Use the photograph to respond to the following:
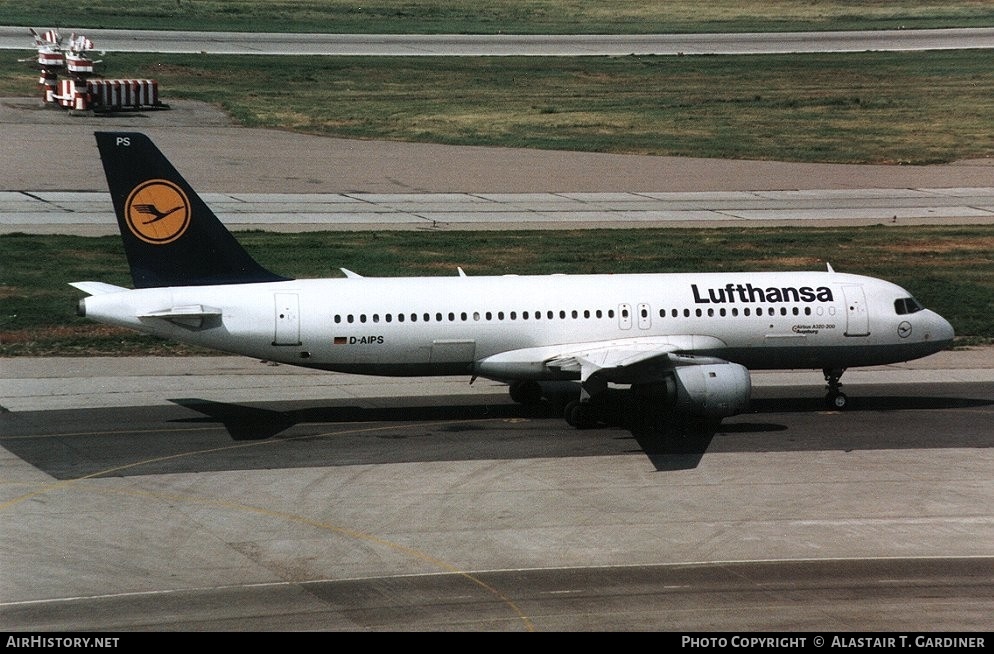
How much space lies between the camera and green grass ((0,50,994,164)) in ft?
325

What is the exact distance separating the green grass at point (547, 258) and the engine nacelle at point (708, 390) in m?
19.9

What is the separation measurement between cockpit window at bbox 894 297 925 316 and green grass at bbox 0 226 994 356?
1161 cm

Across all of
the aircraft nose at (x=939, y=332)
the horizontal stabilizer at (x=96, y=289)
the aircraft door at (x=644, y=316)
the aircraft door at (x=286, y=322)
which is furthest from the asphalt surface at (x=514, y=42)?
the aircraft door at (x=644, y=316)

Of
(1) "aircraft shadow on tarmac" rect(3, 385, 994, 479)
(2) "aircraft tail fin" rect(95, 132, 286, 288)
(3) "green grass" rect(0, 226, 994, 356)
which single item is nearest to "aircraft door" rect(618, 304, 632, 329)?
(1) "aircraft shadow on tarmac" rect(3, 385, 994, 479)

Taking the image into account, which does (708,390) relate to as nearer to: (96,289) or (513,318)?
(513,318)

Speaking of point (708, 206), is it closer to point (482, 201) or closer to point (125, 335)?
point (482, 201)

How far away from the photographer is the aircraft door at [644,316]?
43344 mm

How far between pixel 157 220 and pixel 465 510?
13536 millimetres

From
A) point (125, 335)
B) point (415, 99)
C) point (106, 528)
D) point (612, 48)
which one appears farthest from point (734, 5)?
point (106, 528)

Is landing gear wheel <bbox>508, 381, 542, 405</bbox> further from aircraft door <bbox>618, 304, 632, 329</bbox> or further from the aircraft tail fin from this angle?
the aircraft tail fin

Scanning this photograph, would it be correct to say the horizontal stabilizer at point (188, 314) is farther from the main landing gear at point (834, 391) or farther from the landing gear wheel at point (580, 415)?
the main landing gear at point (834, 391)

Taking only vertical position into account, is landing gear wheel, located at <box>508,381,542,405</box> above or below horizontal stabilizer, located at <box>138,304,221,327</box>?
below

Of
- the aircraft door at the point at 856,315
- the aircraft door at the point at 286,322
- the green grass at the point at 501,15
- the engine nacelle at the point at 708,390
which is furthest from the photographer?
the green grass at the point at 501,15

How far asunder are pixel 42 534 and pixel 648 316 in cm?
1953
